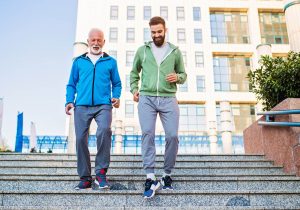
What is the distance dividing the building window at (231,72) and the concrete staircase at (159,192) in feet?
90.8

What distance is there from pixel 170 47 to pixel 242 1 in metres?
34.0

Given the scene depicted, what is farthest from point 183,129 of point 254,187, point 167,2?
point 254,187

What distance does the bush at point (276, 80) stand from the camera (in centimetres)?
577

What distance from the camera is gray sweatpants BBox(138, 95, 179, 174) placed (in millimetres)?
3877

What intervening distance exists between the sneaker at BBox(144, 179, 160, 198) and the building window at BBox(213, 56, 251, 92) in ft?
98.7

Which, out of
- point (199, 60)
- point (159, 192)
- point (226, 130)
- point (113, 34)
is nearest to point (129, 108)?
point (113, 34)

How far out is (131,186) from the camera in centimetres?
437

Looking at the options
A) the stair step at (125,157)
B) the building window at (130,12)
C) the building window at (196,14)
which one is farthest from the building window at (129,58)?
the stair step at (125,157)

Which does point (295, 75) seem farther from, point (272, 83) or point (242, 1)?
point (242, 1)

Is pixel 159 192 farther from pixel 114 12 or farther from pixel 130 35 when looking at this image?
pixel 114 12

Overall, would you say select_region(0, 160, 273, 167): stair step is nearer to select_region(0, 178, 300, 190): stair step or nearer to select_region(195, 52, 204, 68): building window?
select_region(0, 178, 300, 190): stair step

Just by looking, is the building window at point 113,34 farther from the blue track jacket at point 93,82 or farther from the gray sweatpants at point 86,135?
the gray sweatpants at point 86,135

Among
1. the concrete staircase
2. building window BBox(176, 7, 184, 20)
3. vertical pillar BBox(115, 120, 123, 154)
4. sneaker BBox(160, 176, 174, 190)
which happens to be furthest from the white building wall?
sneaker BBox(160, 176, 174, 190)

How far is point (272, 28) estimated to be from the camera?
35.5 m
